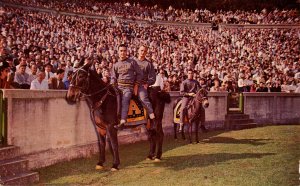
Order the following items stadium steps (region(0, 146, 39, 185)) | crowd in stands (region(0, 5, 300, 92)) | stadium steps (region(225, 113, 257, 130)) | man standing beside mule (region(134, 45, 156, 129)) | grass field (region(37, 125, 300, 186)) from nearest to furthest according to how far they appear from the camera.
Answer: stadium steps (region(0, 146, 39, 185))
grass field (region(37, 125, 300, 186))
man standing beside mule (region(134, 45, 156, 129))
crowd in stands (region(0, 5, 300, 92))
stadium steps (region(225, 113, 257, 130))

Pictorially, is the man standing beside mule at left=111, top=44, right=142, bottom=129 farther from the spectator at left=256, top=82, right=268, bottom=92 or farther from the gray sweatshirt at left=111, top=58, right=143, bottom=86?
the spectator at left=256, top=82, right=268, bottom=92

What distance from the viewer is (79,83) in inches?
367

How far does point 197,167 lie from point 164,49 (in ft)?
75.3

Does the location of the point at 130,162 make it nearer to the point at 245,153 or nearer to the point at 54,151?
the point at 54,151

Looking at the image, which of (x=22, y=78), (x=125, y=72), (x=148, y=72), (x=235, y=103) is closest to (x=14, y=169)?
(x=125, y=72)

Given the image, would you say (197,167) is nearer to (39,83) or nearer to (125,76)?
(125,76)

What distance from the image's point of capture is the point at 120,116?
10.2 meters

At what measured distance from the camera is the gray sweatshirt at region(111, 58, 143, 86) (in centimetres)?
1039

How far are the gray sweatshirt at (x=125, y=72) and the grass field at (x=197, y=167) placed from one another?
2068mm

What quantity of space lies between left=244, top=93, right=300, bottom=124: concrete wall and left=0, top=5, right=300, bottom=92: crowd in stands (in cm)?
117

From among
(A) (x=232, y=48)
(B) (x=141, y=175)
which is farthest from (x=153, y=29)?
(B) (x=141, y=175)

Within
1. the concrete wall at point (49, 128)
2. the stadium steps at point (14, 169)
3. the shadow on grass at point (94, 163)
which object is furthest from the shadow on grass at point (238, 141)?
the stadium steps at point (14, 169)

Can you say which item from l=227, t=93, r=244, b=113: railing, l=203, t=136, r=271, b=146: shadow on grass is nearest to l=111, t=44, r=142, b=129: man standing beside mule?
l=203, t=136, r=271, b=146: shadow on grass

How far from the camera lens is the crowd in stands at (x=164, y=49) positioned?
1801 centimetres
